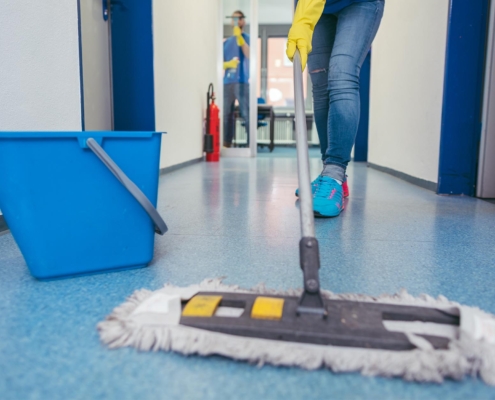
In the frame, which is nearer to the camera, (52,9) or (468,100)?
(52,9)

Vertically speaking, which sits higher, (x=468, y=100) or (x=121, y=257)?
(x=468, y=100)

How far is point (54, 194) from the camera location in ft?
2.31

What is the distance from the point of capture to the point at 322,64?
151 cm

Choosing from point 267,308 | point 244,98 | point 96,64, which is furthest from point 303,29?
point 244,98

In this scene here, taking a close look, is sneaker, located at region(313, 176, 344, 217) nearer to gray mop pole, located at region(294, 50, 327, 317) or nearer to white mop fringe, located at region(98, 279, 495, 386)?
gray mop pole, located at region(294, 50, 327, 317)

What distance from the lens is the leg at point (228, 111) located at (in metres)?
5.23

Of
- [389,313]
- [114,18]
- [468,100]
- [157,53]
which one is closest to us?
[389,313]

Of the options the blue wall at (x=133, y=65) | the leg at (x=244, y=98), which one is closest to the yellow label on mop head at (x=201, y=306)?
the blue wall at (x=133, y=65)

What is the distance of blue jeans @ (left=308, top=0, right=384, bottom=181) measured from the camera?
1.31 meters

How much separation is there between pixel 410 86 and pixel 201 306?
2250 mm

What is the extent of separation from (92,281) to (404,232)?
782 millimetres

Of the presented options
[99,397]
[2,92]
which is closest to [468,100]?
[2,92]

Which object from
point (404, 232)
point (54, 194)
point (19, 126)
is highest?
point (19, 126)

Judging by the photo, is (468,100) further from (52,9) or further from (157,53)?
(157,53)
